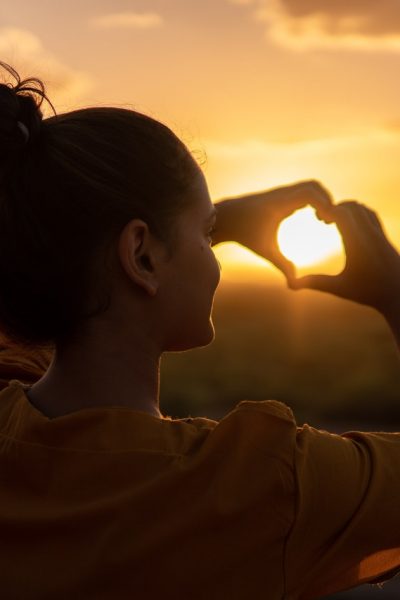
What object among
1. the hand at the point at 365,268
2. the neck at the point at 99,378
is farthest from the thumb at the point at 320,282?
the neck at the point at 99,378

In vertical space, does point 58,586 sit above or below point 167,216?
below

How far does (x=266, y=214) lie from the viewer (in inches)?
61.1

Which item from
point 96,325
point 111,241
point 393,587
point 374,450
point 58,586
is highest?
point 111,241

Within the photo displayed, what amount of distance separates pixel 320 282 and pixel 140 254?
281mm

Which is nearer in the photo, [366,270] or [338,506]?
[338,506]

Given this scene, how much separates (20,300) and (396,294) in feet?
1.71

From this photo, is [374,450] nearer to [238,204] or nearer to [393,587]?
[238,204]

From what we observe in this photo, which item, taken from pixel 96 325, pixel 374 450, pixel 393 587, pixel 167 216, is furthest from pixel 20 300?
pixel 393 587

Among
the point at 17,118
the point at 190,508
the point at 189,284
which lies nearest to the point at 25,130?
the point at 17,118

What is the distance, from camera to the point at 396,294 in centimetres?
154

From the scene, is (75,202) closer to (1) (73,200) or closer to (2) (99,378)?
(1) (73,200)

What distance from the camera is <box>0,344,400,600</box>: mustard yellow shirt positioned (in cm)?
130

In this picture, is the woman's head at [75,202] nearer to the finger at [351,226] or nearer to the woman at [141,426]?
the woman at [141,426]

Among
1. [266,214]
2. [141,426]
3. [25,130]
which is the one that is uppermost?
[25,130]
